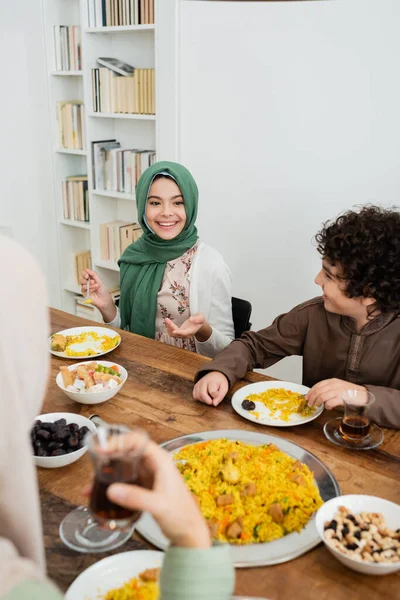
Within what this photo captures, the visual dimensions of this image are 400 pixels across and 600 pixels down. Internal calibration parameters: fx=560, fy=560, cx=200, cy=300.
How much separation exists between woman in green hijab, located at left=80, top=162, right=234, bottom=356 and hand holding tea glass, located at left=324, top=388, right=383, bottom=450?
901mm

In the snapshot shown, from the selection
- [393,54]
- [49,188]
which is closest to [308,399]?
[393,54]

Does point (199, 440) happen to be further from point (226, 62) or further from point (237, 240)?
point (226, 62)

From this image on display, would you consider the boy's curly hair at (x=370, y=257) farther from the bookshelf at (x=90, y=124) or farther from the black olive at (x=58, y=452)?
the bookshelf at (x=90, y=124)

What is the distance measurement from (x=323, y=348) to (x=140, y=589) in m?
1.11

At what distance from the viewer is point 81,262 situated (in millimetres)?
4305

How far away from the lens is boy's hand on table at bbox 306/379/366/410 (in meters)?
1.49

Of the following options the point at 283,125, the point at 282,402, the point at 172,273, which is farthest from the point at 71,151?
the point at 282,402

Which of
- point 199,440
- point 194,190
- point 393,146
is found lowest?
point 199,440

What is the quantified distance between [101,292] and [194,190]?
1.91 ft

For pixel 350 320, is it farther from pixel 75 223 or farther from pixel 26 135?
pixel 26 135

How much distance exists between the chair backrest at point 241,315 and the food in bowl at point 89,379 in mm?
762

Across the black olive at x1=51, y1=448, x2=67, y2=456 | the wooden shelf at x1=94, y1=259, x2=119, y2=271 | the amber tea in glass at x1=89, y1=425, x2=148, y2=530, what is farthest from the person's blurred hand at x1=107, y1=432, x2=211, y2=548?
the wooden shelf at x1=94, y1=259, x2=119, y2=271

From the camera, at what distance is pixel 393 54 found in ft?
8.29

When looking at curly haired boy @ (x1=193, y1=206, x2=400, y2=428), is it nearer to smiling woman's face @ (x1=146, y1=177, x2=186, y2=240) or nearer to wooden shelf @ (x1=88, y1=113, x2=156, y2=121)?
smiling woman's face @ (x1=146, y1=177, x2=186, y2=240)
